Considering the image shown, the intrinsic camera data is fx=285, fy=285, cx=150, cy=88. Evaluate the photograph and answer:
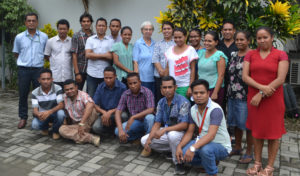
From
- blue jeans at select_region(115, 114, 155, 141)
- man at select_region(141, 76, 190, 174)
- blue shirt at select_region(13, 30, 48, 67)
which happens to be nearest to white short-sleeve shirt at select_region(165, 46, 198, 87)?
man at select_region(141, 76, 190, 174)

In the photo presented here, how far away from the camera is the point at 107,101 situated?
4441mm

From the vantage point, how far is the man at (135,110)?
397 cm

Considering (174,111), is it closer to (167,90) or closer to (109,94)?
(167,90)

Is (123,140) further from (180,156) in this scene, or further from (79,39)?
(79,39)

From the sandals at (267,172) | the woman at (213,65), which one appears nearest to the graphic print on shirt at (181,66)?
the woman at (213,65)

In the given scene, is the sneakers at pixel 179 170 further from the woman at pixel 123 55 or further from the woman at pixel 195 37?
the woman at pixel 123 55

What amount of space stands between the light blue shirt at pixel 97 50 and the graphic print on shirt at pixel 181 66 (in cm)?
131

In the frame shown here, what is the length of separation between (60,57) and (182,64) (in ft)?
7.12

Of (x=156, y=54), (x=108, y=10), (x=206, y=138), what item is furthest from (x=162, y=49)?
(x=108, y=10)

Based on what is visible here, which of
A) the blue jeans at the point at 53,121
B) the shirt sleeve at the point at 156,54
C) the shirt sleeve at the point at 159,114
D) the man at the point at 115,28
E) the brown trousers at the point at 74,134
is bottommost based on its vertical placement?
the brown trousers at the point at 74,134

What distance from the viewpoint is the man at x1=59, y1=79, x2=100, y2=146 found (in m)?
4.21

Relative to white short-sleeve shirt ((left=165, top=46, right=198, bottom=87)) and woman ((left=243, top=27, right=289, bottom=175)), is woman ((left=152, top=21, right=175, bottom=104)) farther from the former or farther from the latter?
woman ((left=243, top=27, right=289, bottom=175))

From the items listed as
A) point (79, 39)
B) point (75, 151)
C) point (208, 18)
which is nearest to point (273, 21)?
point (208, 18)

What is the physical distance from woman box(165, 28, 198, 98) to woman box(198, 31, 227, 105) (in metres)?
0.14
